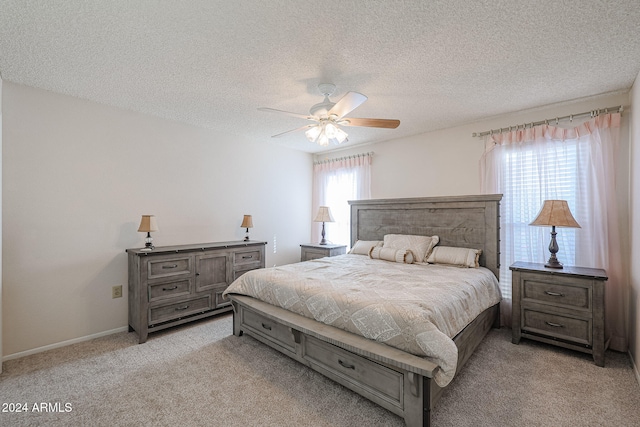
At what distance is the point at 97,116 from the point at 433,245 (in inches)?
167

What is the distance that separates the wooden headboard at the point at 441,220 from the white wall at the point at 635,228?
1.05 metres

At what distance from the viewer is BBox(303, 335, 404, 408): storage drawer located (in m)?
1.77

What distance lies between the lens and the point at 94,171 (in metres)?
3.08

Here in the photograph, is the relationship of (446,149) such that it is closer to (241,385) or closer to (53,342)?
(241,385)

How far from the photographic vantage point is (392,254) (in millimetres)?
3598

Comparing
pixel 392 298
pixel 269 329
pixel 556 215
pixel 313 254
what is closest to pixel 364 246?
pixel 313 254

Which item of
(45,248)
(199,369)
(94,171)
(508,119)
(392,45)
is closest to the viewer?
(392,45)

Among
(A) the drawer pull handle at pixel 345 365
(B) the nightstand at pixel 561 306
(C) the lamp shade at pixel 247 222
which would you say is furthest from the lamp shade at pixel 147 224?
(B) the nightstand at pixel 561 306

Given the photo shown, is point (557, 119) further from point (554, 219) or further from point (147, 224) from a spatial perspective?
point (147, 224)

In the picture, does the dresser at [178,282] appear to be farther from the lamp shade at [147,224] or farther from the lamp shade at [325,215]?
the lamp shade at [325,215]

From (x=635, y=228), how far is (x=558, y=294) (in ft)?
2.74

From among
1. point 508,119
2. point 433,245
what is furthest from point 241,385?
point 508,119

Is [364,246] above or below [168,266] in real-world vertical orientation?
above

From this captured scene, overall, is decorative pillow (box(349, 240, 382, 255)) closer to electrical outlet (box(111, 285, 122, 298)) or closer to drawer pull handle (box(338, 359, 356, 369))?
drawer pull handle (box(338, 359, 356, 369))
